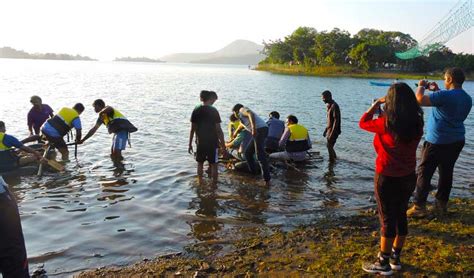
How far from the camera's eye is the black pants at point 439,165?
6.26 m

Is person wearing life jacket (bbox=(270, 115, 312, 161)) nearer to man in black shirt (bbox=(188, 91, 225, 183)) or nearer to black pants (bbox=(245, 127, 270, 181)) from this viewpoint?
black pants (bbox=(245, 127, 270, 181))

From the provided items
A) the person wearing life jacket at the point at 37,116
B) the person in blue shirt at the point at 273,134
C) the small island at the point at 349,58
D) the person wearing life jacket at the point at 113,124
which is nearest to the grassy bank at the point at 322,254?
the person in blue shirt at the point at 273,134

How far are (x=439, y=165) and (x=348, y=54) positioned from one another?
323 ft

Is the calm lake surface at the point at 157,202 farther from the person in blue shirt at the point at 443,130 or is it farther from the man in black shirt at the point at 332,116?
the person in blue shirt at the point at 443,130

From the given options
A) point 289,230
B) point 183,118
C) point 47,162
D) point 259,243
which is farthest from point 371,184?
point 183,118

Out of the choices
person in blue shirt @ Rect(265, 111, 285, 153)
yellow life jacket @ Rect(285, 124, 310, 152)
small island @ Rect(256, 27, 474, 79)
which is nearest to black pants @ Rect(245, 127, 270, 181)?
yellow life jacket @ Rect(285, 124, 310, 152)

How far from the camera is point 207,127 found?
902 centimetres

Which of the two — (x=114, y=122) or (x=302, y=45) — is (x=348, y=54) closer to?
(x=302, y=45)

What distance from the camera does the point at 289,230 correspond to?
22.5 ft

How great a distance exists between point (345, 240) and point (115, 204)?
4.95 metres

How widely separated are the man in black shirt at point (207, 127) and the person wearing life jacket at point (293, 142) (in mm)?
2744

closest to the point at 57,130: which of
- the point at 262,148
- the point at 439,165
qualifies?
the point at 262,148

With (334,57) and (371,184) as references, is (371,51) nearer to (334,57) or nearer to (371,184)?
(334,57)

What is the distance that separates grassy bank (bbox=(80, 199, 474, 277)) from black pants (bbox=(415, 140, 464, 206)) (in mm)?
476
